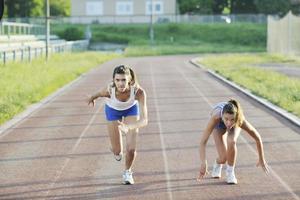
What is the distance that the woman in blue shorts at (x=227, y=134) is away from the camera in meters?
7.89

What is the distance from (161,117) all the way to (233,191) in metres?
7.59

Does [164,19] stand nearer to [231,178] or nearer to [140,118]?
[231,178]

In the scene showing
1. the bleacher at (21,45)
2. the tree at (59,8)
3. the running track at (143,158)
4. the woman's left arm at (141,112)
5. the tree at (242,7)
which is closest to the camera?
the woman's left arm at (141,112)

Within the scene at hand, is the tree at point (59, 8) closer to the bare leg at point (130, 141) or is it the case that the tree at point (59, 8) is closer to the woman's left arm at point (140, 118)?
the bare leg at point (130, 141)

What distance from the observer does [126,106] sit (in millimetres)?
8289

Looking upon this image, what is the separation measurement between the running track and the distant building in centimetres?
7225

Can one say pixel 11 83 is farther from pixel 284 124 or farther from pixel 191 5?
pixel 191 5

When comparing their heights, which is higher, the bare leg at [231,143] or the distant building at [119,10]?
the distant building at [119,10]

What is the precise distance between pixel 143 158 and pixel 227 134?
2202mm

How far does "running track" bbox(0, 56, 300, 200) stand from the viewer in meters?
8.05

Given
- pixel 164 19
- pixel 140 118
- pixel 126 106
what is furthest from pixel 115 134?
pixel 164 19

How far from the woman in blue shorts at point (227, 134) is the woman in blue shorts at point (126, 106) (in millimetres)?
796

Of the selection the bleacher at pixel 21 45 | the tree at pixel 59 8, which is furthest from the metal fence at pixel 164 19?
the bleacher at pixel 21 45

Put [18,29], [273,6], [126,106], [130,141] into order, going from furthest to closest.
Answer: [273,6] → [18,29] → [130,141] → [126,106]
